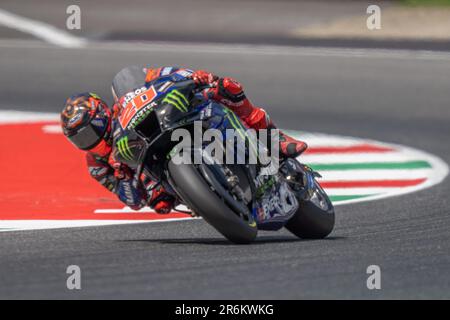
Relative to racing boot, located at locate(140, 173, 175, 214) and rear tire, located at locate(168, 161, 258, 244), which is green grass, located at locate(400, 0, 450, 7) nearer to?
racing boot, located at locate(140, 173, 175, 214)

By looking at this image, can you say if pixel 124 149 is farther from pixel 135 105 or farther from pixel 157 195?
pixel 157 195

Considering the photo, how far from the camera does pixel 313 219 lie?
935 cm

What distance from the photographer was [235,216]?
8.36 m

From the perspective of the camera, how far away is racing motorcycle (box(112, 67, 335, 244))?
8.20m

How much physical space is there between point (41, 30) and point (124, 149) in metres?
13.3

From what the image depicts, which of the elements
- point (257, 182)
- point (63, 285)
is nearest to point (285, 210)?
point (257, 182)

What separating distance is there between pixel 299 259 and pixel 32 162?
5.70m

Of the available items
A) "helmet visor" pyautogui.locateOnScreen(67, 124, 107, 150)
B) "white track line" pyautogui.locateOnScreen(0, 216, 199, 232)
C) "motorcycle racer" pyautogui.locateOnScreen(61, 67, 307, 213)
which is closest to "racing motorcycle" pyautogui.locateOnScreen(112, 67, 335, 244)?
"motorcycle racer" pyautogui.locateOnScreen(61, 67, 307, 213)

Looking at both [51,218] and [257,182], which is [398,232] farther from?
[51,218]

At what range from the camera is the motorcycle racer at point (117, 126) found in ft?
29.0

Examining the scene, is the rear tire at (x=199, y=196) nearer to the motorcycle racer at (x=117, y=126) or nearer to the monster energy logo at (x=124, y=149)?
the monster energy logo at (x=124, y=149)

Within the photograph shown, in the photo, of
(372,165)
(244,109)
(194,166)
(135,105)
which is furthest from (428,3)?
(194,166)

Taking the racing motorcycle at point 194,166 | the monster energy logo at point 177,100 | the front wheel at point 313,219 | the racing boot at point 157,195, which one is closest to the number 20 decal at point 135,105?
the racing motorcycle at point 194,166

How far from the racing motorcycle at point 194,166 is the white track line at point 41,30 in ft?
37.6
